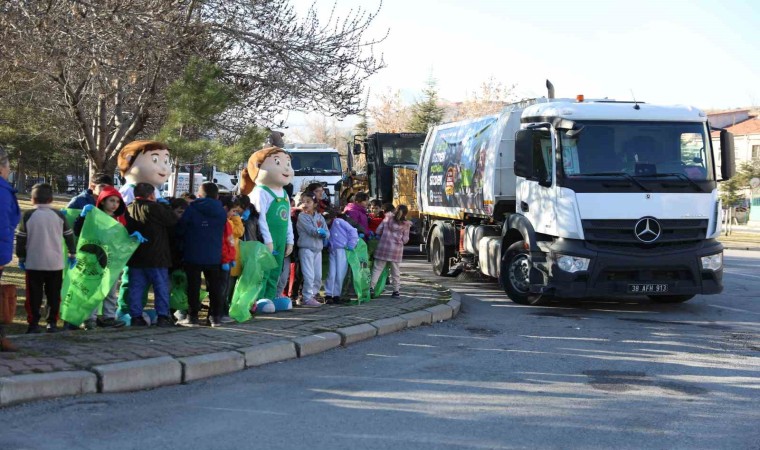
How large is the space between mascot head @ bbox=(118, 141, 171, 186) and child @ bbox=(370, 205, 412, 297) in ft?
12.8

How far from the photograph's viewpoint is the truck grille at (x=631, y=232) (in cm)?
1170

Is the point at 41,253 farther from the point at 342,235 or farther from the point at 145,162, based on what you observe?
the point at 342,235

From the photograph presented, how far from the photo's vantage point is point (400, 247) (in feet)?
41.4

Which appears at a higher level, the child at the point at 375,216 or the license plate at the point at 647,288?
the child at the point at 375,216

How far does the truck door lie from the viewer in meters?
12.1

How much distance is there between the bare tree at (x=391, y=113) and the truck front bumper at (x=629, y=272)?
5522 centimetres

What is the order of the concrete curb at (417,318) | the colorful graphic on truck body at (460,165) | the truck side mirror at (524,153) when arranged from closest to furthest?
the concrete curb at (417,318)
the truck side mirror at (524,153)
the colorful graphic on truck body at (460,165)

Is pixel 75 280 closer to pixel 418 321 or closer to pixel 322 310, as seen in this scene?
pixel 322 310

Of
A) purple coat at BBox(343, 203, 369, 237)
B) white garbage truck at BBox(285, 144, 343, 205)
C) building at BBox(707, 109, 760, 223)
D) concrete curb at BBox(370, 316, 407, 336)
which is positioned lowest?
concrete curb at BBox(370, 316, 407, 336)

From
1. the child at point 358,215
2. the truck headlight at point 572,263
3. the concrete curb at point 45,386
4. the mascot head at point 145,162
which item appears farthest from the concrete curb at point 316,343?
the truck headlight at point 572,263

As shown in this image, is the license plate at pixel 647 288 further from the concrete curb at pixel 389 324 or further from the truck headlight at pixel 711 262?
the concrete curb at pixel 389 324

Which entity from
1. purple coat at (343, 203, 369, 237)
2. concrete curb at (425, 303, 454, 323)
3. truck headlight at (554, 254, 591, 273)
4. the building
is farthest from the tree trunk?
the building

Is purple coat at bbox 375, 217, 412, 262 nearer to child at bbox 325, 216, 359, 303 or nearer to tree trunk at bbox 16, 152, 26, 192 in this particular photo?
child at bbox 325, 216, 359, 303

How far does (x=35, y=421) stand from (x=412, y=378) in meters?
3.22
